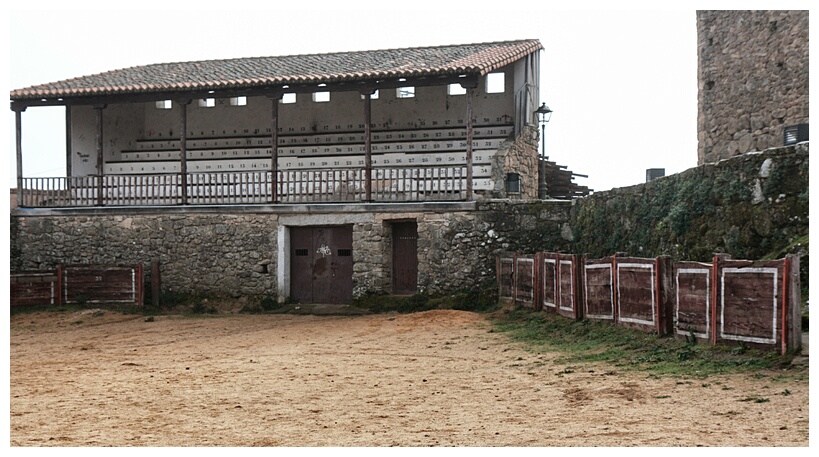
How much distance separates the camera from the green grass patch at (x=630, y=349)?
30.2ft

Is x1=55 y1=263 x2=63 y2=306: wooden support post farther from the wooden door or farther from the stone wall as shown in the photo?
the wooden door

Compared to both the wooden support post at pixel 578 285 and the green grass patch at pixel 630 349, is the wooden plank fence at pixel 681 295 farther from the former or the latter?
the green grass patch at pixel 630 349

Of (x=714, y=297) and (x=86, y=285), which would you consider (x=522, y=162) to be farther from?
(x=714, y=297)

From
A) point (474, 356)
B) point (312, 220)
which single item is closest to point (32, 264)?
point (312, 220)

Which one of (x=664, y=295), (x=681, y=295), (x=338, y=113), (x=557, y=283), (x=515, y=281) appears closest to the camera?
(x=681, y=295)

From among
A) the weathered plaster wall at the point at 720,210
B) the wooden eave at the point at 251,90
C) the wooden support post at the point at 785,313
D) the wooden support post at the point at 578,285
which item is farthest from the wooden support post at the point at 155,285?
the wooden support post at the point at 785,313

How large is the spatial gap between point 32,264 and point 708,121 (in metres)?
15.4

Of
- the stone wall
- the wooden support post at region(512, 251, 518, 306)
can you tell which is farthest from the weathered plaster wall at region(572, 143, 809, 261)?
the stone wall

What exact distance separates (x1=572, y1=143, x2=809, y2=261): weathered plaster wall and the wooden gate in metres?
5.77

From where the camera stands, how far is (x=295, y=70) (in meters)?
21.2

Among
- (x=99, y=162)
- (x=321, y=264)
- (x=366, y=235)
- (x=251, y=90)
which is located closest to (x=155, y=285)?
(x=99, y=162)

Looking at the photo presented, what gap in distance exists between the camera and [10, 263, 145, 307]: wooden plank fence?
19.6 meters

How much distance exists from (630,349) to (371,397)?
3.61m

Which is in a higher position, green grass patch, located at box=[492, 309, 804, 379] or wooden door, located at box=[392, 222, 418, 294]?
wooden door, located at box=[392, 222, 418, 294]
